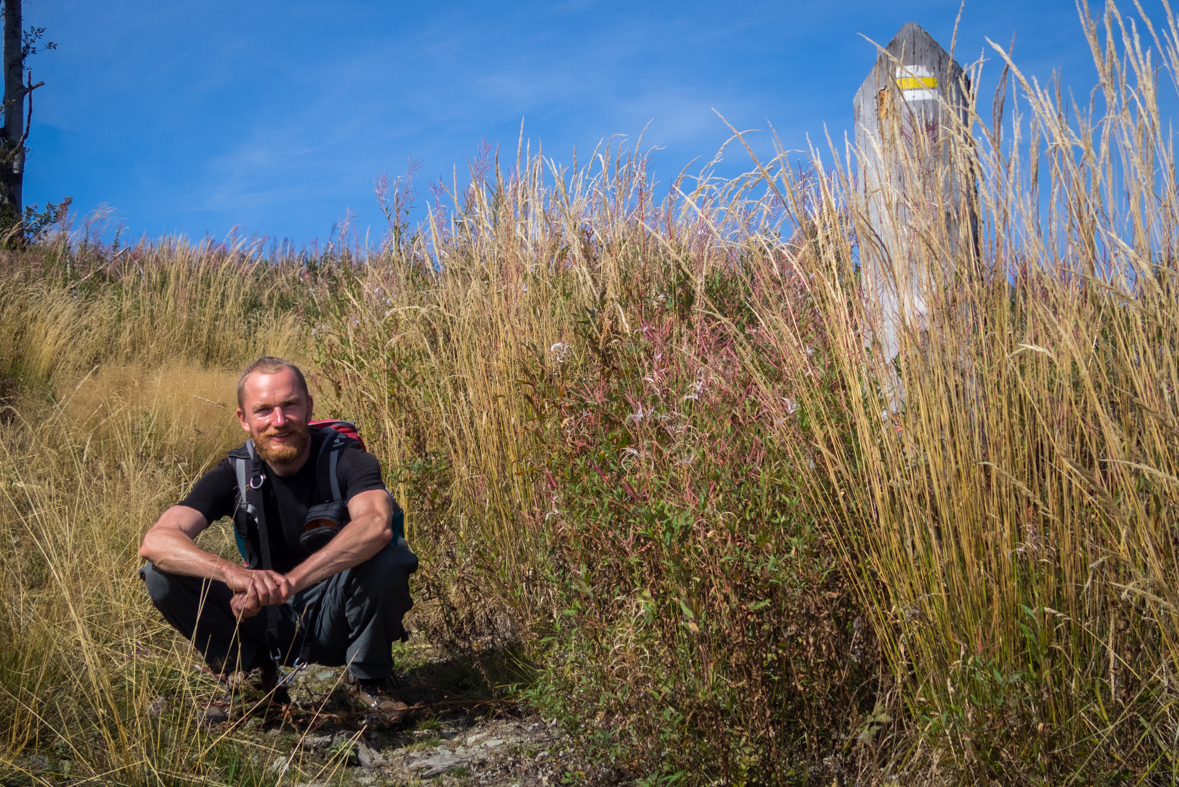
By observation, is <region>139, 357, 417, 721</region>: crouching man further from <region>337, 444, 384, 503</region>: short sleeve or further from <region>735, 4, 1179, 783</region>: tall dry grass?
<region>735, 4, 1179, 783</region>: tall dry grass

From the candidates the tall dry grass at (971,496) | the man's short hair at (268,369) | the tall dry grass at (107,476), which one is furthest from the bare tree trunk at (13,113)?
the tall dry grass at (971,496)

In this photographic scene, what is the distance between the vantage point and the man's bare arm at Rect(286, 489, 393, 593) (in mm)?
2631

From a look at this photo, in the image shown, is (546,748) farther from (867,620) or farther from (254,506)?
(254,506)

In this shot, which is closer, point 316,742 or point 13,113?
point 316,742

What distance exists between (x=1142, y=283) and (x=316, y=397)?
5899 millimetres

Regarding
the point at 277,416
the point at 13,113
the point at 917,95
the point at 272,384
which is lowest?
the point at 277,416

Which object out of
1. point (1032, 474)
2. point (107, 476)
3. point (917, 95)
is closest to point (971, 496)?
point (1032, 474)

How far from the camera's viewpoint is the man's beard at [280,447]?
301cm

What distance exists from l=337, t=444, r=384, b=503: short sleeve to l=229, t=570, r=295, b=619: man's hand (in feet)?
1.37

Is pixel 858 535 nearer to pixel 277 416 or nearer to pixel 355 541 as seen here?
pixel 355 541

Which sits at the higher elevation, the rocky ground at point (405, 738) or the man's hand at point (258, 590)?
the man's hand at point (258, 590)

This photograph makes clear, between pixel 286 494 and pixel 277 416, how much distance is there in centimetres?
30

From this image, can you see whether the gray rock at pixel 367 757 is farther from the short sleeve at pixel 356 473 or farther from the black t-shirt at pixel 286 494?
the short sleeve at pixel 356 473

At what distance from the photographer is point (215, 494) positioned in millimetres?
3006
